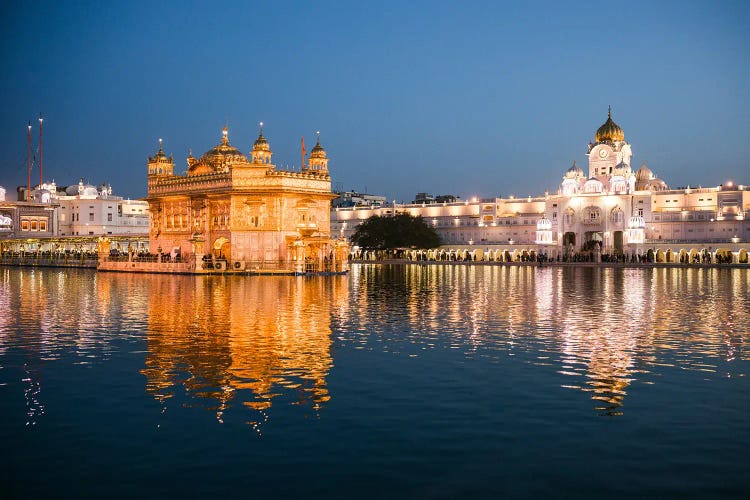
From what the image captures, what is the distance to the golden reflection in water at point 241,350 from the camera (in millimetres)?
11461

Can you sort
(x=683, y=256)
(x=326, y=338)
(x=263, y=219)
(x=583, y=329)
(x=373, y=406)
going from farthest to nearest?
1. (x=683, y=256)
2. (x=263, y=219)
3. (x=583, y=329)
4. (x=326, y=338)
5. (x=373, y=406)

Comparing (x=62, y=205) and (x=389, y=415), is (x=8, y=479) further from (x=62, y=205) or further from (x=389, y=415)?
(x=62, y=205)

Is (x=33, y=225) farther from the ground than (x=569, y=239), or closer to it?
farther from the ground

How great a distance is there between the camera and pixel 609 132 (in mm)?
92750

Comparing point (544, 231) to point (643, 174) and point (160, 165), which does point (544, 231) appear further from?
point (160, 165)

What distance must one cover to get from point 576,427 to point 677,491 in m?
2.23

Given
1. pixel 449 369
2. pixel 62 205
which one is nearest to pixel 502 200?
pixel 62 205

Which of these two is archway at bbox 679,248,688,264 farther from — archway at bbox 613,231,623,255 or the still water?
the still water

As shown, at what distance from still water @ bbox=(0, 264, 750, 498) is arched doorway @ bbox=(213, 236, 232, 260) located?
3149cm

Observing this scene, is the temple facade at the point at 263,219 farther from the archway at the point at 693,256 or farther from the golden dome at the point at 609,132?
the golden dome at the point at 609,132

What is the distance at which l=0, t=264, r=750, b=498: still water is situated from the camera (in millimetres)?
7770

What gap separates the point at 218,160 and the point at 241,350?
1783 inches

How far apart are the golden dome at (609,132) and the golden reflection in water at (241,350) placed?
71.5 m

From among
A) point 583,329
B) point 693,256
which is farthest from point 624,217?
point 583,329
